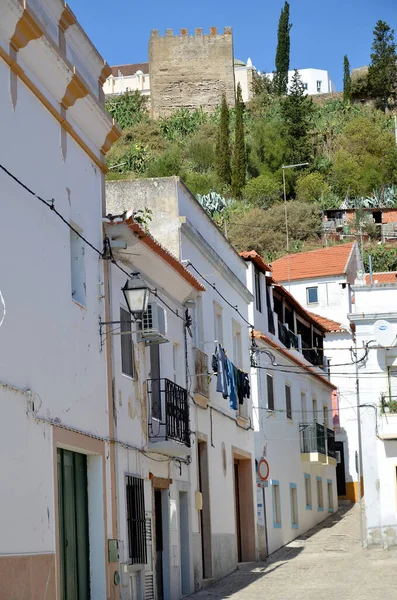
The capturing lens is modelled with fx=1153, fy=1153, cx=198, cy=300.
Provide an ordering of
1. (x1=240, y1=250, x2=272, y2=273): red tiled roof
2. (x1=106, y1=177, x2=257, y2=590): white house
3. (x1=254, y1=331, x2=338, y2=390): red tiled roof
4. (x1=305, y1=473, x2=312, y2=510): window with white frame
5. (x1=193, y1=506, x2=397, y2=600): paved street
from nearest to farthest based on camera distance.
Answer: (x1=193, y1=506, x2=397, y2=600): paved street → (x1=106, y1=177, x2=257, y2=590): white house → (x1=240, y1=250, x2=272, y2=273): red tiled roof → (x1=254, y1=331, x2=338, y2=390): red tiled roof → (x1=305, y1=473, x2=312, y2=510): window with white frame

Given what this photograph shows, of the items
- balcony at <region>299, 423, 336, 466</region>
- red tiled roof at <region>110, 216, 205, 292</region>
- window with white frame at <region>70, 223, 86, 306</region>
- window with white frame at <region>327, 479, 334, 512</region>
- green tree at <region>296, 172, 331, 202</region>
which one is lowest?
window with white frame at <region>327, 479, 334, 512</region>

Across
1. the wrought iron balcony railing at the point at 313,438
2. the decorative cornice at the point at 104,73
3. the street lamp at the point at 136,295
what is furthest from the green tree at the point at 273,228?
the street lamp at the point at 136,295

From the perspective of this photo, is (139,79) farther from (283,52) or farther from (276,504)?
(276,504)

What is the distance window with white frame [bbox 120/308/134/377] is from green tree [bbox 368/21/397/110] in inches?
3343

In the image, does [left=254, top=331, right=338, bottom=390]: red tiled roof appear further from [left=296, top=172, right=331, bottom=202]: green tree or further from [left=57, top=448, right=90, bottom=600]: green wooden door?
[left=296, top=172, right=331, bottom=202]: green tree

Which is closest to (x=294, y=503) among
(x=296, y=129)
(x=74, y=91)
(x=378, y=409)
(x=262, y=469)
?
(x=378, y=409)

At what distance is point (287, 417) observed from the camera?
33625 mm

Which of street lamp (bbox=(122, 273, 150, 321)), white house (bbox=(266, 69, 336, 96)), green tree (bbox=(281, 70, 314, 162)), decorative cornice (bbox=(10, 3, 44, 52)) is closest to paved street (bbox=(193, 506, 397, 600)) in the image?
street lamp (bbox=(122, 273, 150, 321))

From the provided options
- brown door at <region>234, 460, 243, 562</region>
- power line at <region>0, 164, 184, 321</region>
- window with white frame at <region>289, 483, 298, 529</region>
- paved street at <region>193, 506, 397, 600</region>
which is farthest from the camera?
window with white frame at <region>289, 483, 298, 529</region>

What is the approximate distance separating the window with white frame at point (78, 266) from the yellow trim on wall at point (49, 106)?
1.30 meters

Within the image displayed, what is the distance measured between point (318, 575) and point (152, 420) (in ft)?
20.3

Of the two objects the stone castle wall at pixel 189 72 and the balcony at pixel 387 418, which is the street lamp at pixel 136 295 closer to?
the balcony at pixel 387 418

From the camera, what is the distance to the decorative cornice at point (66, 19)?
14.6 metres

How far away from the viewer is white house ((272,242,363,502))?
150ft
